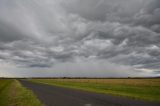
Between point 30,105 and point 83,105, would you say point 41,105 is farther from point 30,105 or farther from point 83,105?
point 83,105

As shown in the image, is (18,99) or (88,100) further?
(18,99)

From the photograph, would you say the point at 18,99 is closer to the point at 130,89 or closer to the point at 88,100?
the point at 88,100

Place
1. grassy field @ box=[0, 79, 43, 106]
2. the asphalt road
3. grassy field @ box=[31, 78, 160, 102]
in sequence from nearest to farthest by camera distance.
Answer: the asphalt road, grassy field @ box=[0, 79, 43, 106], grassy field @ box=[31, 78, 160, 102]

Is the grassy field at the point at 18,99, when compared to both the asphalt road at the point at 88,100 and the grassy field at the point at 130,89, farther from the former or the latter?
the grassy field at the point at 130,89

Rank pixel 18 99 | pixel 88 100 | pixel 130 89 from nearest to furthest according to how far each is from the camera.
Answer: pixel 88 100 < pixel 18 99 < pixel 130 89

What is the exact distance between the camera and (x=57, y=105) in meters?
15.6

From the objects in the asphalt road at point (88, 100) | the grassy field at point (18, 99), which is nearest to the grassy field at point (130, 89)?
the asphalt road at point (88, 100)

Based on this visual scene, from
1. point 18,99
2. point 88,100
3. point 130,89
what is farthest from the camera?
point 130,89

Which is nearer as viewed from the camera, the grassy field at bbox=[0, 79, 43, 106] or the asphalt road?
the asphalt road

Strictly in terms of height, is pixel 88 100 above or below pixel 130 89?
below

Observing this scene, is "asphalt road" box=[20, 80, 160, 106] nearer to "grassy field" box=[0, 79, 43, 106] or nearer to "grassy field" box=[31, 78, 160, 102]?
"grassy field" box=[0, 79, 43, 106]

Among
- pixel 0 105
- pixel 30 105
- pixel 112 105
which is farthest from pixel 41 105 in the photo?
pixel 112 105

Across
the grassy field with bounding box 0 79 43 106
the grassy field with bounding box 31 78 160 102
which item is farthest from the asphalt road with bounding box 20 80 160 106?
the grassy field with bounding box 31 78 160 102

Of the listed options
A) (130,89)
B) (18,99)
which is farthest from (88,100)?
(130,89)
